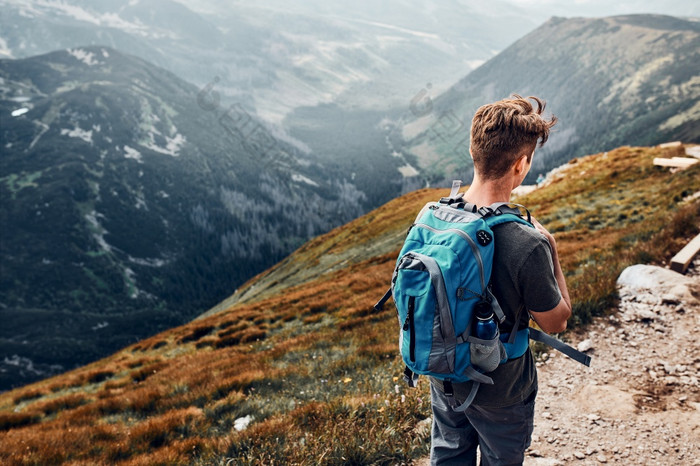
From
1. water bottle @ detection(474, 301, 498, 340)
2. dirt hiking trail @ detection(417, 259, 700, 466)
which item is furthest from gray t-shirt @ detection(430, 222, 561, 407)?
dirt hiking trail @ detection(417, 259, 700, 466)

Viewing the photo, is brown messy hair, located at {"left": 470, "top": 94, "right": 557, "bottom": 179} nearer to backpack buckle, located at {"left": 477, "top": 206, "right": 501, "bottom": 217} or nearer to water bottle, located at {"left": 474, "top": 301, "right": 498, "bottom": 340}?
backpack buckle, located at {"left": 477, "top": 206, "right": 501, "bottom": 217}

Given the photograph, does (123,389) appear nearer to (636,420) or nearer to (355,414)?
(355,414)

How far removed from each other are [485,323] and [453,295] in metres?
0.30

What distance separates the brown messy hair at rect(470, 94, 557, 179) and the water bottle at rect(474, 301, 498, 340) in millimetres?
972

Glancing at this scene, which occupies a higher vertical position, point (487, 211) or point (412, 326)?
point (487, 211)

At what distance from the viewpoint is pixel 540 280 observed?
8.89ft

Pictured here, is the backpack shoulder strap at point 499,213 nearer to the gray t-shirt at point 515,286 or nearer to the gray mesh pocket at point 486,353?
the gray t-shirt at point 515,286

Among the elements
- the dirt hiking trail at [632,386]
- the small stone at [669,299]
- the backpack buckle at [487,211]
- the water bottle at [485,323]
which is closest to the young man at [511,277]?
the backpack buckle at [487,211]

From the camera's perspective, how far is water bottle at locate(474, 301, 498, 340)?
8.93 feet

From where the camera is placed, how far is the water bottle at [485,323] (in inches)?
107

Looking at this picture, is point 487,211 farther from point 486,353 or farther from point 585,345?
point 585,345

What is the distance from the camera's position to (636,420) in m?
5.08

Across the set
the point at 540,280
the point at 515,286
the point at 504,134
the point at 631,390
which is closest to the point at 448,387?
the point at 515,286

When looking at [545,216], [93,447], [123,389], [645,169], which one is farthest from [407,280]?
[645,169]
